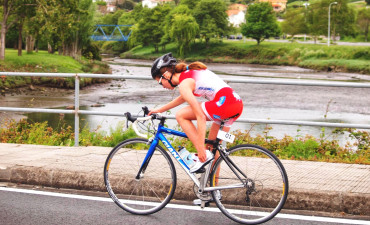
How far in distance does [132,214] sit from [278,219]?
4.81ft

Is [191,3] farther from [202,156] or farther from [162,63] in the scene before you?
[202,156]

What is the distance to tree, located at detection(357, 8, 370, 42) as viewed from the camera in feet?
356

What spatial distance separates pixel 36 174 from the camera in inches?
249

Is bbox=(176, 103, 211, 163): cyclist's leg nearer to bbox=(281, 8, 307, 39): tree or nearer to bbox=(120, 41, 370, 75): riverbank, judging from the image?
bbox=(120, 41, 370, 75): riverbank

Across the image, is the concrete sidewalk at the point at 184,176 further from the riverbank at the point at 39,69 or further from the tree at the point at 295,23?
the tree at the point at 295,23

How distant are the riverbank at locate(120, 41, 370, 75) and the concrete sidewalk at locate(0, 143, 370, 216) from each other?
188 feet

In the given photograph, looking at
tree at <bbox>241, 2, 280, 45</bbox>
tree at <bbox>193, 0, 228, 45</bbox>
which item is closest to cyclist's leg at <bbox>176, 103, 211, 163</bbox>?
tree at <bbox>193, 0, 228, 45</bbox>

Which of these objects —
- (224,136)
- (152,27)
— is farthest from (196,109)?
(152,27)

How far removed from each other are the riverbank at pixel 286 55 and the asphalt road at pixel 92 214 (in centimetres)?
5920

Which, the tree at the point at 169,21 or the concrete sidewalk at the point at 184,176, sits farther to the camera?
the tree at the point at 169,21

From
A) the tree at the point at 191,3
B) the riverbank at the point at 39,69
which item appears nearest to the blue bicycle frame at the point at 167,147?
the riverbank at the point at 39,69

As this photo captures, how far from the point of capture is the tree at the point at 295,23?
113 m

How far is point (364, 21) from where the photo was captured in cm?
11062

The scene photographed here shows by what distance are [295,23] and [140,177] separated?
115m
